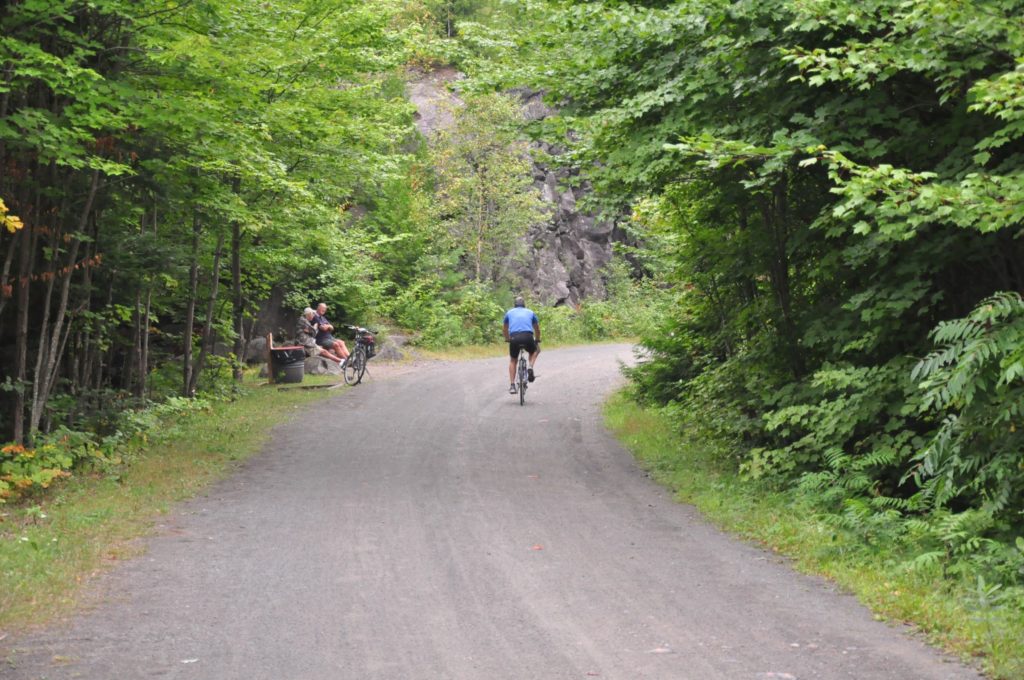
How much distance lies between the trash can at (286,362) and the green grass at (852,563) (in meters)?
11.2

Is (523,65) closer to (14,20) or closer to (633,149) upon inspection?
(633,149)

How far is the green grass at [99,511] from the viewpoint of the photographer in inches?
264

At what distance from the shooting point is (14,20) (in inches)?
405

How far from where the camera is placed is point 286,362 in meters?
21.8

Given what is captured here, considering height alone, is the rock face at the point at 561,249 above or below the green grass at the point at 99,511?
above

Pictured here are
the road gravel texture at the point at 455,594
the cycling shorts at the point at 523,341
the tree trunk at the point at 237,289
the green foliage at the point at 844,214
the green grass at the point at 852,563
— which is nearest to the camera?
the road gravel texture at the point at 455,594

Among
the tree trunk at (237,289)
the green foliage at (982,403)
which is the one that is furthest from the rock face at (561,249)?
the green foliage at (982,403)

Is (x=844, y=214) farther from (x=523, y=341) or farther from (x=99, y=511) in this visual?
(x=523, y=341)

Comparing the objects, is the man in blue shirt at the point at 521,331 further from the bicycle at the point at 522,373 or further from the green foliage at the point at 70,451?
the green foliage at the point at 70,451

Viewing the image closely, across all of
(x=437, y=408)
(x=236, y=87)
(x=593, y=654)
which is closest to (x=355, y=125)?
(x=236, y=87)

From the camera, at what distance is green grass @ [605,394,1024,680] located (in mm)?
5586

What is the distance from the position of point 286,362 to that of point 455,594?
15856 millimetres

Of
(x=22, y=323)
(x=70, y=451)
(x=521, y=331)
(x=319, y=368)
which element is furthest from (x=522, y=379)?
(x=22, y=323)

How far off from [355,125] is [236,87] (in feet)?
12.7
